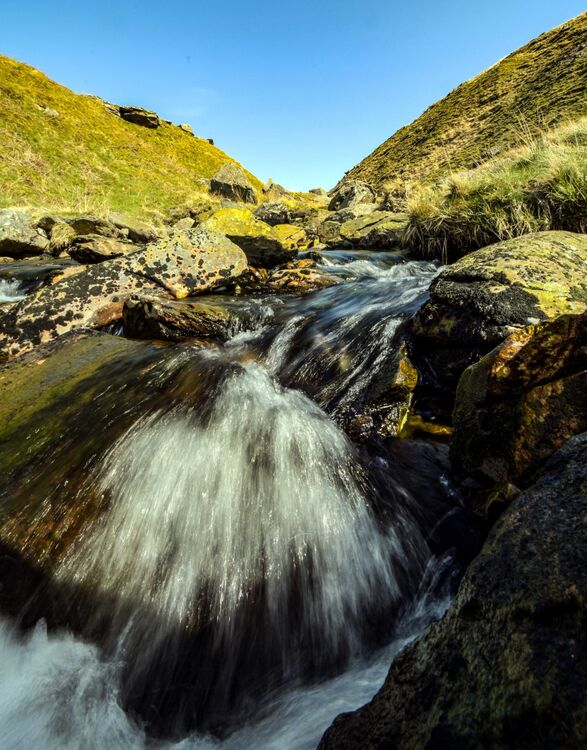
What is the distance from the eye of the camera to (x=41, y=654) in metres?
2.03

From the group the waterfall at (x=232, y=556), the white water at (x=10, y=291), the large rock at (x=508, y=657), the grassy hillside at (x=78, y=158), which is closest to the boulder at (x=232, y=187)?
the grassy hillside at (x=78, y=158)

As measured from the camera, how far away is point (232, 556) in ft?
7.84

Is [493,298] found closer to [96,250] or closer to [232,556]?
[232,556]

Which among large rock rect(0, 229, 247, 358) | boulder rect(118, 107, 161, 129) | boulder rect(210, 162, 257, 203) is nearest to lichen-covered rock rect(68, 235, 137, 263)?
large rock rect(0, 229, 247, 358)

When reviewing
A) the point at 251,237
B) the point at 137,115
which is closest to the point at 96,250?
the point at 251,237

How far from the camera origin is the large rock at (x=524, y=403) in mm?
2160

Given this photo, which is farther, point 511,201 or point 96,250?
point 96,250

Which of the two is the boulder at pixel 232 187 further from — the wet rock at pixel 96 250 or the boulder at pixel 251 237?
the wet rock at pixel 96 250

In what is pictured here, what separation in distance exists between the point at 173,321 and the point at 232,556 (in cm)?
394

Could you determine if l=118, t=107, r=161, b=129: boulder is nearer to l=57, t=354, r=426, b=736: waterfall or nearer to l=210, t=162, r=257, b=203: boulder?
l=210, t=162, r=257, b=203: boulder

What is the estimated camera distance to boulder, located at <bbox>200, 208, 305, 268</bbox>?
10289 mm

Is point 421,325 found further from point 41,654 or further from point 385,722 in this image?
point 41,654

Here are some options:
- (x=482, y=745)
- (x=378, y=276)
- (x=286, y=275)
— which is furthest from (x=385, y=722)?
→ (x=378, y=276)

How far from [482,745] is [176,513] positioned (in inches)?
87.5
